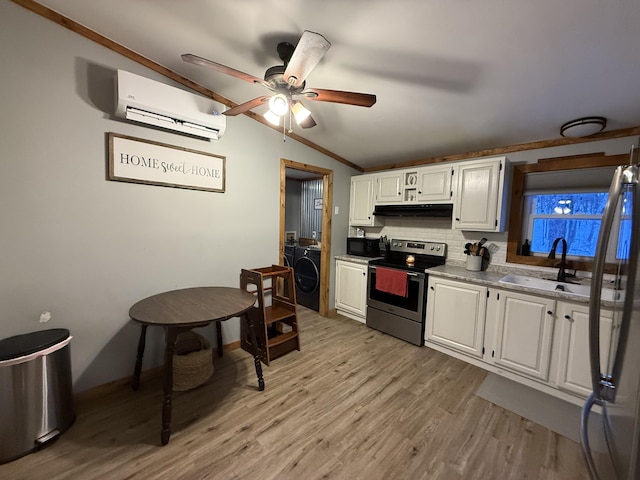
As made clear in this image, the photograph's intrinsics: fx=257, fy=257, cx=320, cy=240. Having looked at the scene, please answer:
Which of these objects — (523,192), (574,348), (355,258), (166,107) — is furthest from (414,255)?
(166,107)

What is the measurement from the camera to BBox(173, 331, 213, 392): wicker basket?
1.95m

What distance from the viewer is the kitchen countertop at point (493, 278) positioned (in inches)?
75.6

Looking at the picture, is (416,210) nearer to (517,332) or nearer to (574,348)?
(517,332)

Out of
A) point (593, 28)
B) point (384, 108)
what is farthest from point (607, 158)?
point (384, 108)

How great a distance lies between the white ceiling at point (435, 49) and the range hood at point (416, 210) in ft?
2.76

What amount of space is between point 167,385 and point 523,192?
3.44 m

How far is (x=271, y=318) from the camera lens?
2.51m

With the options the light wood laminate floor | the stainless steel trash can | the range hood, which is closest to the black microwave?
the range hood

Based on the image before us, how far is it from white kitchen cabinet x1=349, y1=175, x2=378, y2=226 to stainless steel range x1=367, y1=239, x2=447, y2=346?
0.54 meters

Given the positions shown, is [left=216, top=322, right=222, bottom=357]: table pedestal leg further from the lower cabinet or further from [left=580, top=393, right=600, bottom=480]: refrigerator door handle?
[left=580, top=393, right=600, bottom=480]: refrigerator door handle

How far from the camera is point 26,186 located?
162 centimetres

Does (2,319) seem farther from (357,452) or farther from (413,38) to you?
(413,38)

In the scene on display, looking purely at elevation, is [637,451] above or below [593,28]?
below

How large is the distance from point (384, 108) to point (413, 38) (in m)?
0.78
